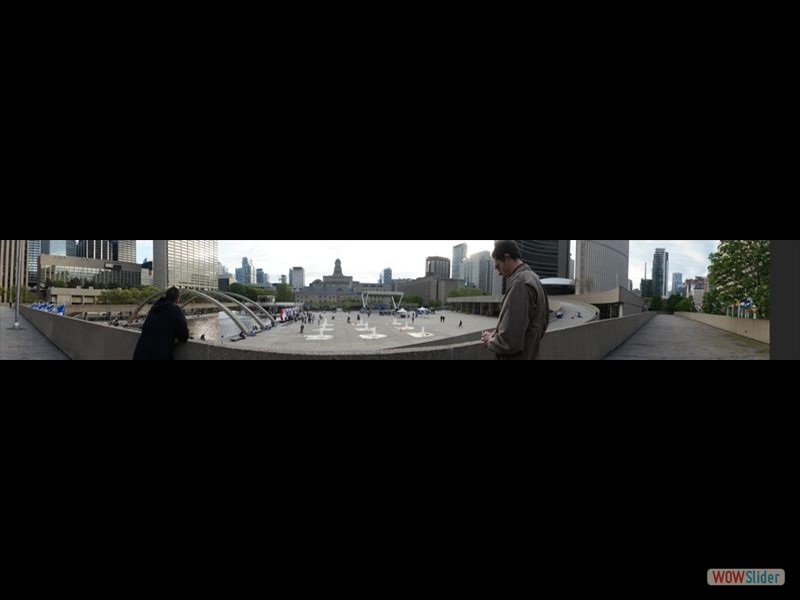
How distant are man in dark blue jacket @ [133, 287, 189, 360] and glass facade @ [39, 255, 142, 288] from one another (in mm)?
9513

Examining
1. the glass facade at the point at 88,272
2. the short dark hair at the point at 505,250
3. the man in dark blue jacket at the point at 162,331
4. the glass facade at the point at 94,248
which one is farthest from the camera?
the glass facade at the point at 88,272

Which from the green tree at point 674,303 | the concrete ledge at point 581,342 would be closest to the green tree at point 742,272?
the concrete ledge at point 581,342

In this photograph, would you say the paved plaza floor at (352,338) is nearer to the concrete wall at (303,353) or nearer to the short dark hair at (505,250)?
the concrete wall at (303,353)

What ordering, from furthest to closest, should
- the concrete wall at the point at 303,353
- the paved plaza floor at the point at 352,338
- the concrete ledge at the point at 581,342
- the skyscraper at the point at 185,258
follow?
the paved plaza floor at the point at 352,338, the concrete ledge at the point at 581,342, the skyscraper at the point at 185,258, the concrete wall at the point at 303,353

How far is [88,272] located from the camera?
18312 millimetres

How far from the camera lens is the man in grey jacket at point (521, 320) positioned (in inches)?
77.3

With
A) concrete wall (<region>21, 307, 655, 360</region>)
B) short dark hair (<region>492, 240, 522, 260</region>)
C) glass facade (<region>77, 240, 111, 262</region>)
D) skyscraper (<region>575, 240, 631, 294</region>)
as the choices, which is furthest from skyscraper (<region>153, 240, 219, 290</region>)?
skyscraper (<region>575, 240, 631, 294</region>)

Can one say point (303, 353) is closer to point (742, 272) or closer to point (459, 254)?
point (459, 254)

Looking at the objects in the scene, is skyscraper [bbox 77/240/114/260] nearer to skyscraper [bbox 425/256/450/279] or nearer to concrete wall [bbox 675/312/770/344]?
skyscraper [bbox 425/256/450/279]

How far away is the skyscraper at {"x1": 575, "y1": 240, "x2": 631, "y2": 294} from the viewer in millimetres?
46969

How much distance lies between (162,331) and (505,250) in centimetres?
289

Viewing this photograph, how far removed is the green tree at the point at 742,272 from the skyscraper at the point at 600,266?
3366cm
